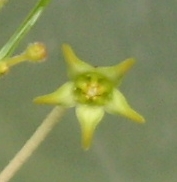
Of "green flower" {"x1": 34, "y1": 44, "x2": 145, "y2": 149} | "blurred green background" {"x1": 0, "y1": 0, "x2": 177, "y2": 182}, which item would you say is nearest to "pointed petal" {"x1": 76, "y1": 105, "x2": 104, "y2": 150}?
"green flower" {"x1": 34, "y1": 44, "x2": 145, "y2": 149}

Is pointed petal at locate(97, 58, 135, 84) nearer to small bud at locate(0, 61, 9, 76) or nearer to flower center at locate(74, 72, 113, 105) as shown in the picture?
flower center at locate(74, 72, 113, 105)

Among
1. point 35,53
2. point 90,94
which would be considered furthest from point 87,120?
point 35,53

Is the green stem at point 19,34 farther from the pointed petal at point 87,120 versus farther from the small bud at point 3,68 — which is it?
the pointed petal at point 87,120

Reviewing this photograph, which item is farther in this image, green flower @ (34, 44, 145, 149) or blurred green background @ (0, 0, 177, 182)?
blurred green background @ (0, 0, 177, 182)

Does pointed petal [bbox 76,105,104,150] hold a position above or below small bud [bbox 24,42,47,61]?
below

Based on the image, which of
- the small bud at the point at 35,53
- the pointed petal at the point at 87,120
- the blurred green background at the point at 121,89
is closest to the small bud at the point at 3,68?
the small bud at the point at 35,53

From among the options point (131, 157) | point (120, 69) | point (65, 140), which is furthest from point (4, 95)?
point (120, 69)
